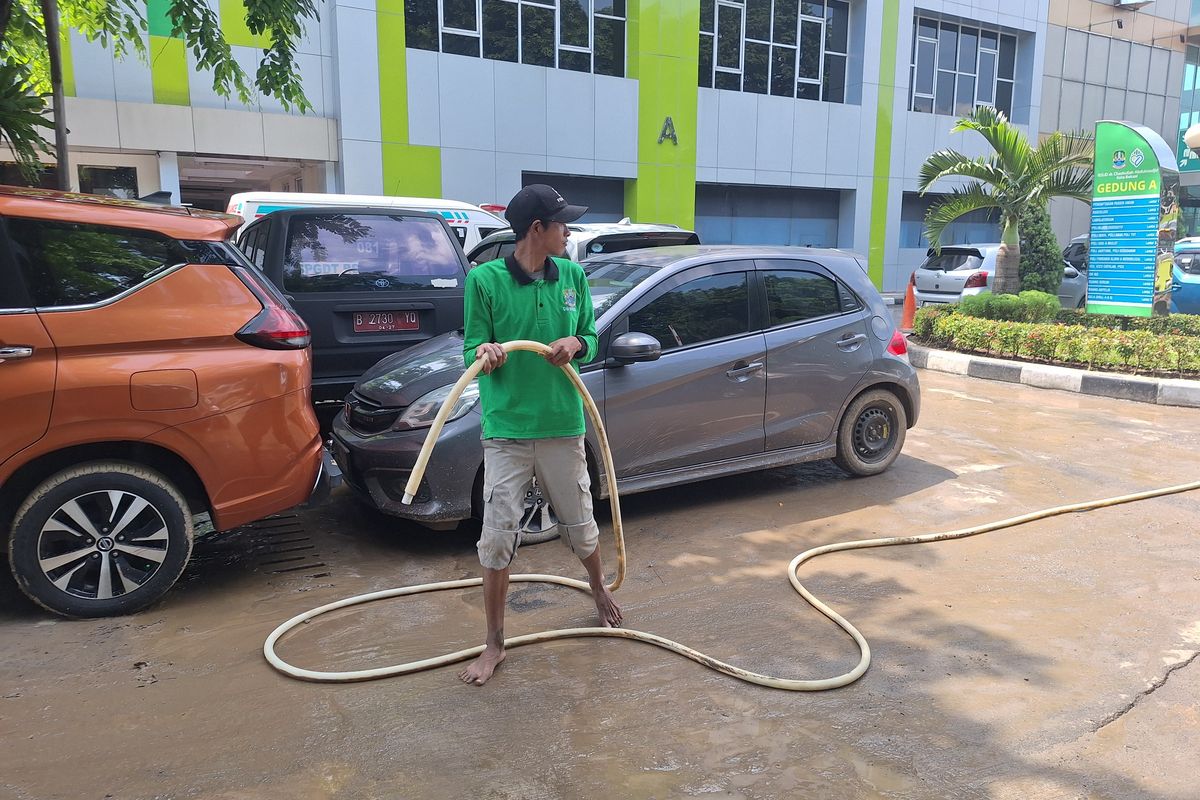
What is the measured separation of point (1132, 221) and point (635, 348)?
30.1ft

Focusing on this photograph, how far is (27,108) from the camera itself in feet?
19.8

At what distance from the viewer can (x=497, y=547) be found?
334 centimetres

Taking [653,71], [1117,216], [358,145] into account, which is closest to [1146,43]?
[653,71]

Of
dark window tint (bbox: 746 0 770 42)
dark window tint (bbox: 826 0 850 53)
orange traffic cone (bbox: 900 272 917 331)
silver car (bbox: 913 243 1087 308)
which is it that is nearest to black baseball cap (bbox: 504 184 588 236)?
silver car (bbox: 913 243 1087 308)

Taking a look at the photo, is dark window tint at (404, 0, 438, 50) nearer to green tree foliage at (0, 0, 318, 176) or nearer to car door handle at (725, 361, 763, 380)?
green tree foliage at (0, 0, 318, 176)

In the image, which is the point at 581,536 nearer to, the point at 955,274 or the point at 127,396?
the point at 127,396

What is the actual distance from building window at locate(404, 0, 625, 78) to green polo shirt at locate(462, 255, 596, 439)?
14.5 m

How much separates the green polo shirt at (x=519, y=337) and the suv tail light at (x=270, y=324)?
129 centimetres

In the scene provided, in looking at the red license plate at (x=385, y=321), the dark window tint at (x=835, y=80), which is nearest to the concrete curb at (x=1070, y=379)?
the red license plate at (x=385, y=321)

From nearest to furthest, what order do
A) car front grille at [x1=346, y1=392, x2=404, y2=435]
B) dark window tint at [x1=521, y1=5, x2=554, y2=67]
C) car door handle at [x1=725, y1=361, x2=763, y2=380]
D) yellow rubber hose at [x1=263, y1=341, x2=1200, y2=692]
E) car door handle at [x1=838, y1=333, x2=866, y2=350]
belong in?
yellow rubber hose at [x1=263, y1=341, x2=1200, y2=692]
car front grille at [x1=346, y1=392, x2=404, y2=435]
car door handle at [x1=725, y1=361, x2=763, y2=380]
car door handle at [x1=838, y1=333, x2=866, y2=350]
dark window tint at [x1=521, y1=5, x2=554, y2=67]

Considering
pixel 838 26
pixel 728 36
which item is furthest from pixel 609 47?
pixel 838 26

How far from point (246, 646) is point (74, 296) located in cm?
171

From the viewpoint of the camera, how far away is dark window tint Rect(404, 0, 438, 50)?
16.1 metres

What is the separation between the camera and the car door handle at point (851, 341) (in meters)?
5.79
